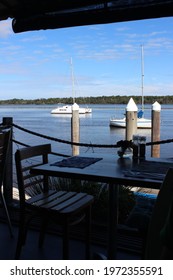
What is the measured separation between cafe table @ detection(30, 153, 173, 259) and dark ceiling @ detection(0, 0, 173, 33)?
Answer: 1017 millimetres

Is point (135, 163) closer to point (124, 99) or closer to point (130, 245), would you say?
point (130, 245)

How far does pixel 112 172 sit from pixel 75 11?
1.23m

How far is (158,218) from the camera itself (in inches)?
53.7

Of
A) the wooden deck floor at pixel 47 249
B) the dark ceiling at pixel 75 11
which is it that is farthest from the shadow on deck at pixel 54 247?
the dark ceiling at pixel 75 11

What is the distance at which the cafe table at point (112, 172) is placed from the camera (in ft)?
5.66

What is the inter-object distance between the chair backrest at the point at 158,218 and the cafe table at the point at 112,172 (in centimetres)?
24

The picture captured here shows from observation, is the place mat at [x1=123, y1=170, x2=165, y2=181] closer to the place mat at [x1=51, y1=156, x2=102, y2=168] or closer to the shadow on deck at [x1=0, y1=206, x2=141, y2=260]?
the place mat at [x1=51, y1=156, x2=102, y2=168]

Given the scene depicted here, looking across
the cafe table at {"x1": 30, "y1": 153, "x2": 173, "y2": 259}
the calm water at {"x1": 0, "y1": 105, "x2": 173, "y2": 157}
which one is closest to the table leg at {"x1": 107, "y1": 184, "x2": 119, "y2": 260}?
the cafe table at {"x1": 30, "y1": 153, "x2": 173, "y2": 259}

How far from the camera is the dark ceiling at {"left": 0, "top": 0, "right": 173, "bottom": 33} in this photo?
2.09 metres

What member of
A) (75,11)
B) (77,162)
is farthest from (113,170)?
(75,11)

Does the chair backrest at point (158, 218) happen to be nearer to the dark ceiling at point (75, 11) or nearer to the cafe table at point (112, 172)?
the cafe table at point (112, 172)

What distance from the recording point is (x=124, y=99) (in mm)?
34906
